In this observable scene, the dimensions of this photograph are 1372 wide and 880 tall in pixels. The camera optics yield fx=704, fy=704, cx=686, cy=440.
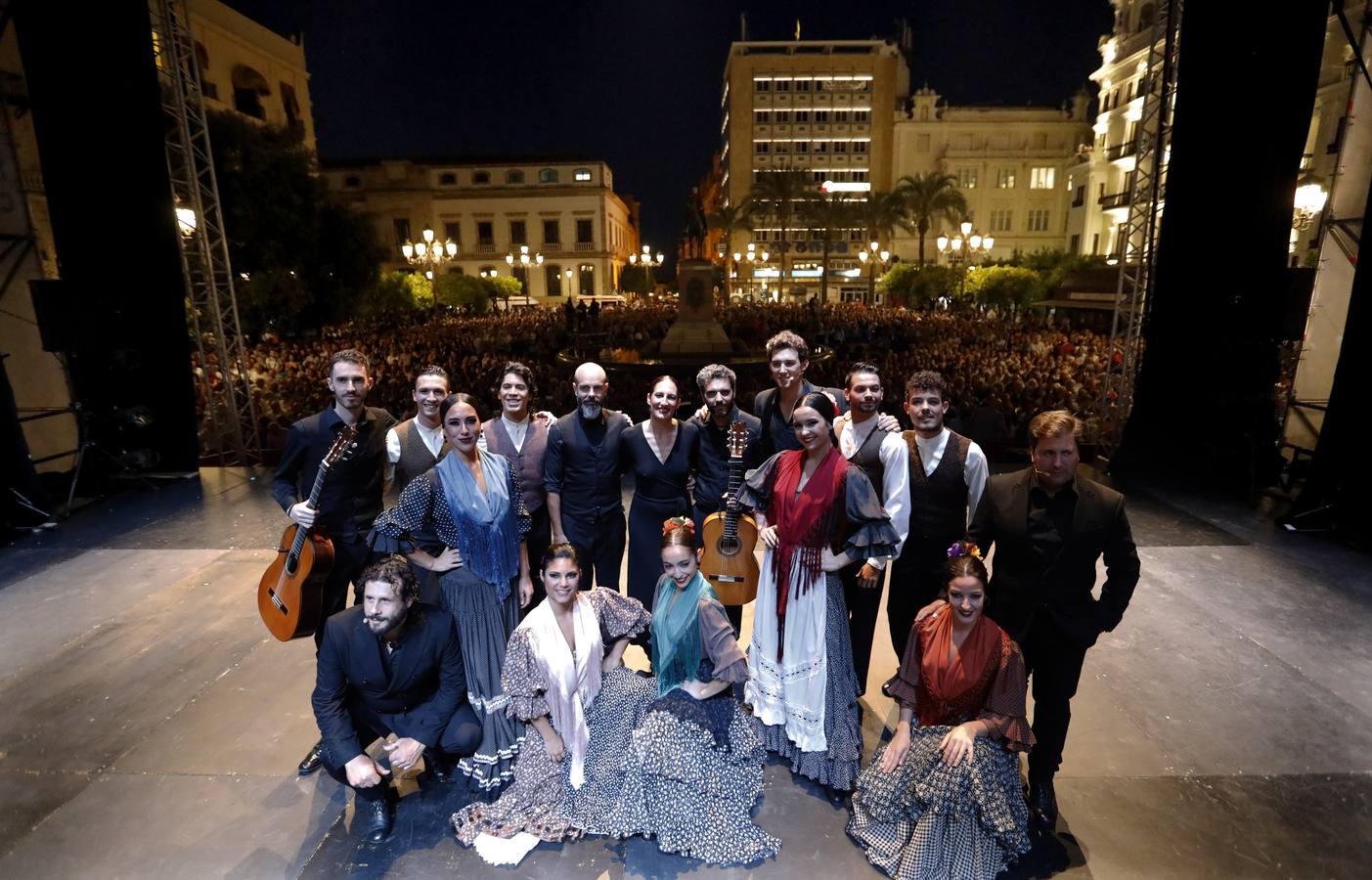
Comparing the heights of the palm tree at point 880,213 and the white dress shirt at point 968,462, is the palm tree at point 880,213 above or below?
above

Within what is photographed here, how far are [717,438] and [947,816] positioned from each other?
219 cm

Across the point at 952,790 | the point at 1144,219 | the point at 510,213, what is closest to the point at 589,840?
the point at 952,790

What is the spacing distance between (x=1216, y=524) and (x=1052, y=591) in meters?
5.44

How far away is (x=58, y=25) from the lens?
7430mm

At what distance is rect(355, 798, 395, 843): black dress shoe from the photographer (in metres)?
3.10

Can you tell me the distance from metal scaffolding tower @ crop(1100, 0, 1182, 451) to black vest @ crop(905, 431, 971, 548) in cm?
626

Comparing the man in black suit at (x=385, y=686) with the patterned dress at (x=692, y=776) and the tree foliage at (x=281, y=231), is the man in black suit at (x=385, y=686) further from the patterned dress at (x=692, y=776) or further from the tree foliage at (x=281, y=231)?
the tree foliage at (x=281, y=231)

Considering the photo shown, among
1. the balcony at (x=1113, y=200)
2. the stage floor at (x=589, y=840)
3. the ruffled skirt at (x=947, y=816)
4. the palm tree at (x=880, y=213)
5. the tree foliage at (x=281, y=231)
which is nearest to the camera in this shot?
the ruffled skirt at (x=947, y=816)

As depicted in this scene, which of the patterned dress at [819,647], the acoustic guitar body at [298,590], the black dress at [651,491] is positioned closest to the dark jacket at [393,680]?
the acoustic guitar body at [298,590]

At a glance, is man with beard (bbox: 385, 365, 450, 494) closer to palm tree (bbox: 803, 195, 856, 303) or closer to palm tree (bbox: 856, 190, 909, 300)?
palm tree (bbox: 803, 195, 856, 303)

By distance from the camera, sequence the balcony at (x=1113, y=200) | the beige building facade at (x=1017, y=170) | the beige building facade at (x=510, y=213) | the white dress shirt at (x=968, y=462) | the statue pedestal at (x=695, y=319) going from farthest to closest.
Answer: the beige building facade at (x=1017, y=170), the beige building facade at (x=510, y=213), the balcony at (x=1113, y=200), the statue pedestal at (x=695, y=319), the white dress shirt at (x=968, y=462)

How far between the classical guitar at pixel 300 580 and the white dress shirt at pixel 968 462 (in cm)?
292

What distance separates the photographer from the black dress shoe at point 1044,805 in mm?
3148

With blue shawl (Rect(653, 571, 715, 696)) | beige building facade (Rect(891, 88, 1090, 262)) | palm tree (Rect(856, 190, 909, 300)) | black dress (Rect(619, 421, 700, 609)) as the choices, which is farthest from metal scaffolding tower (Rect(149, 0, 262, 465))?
beige building facade (Rect(891, 88, 1090, 262))
